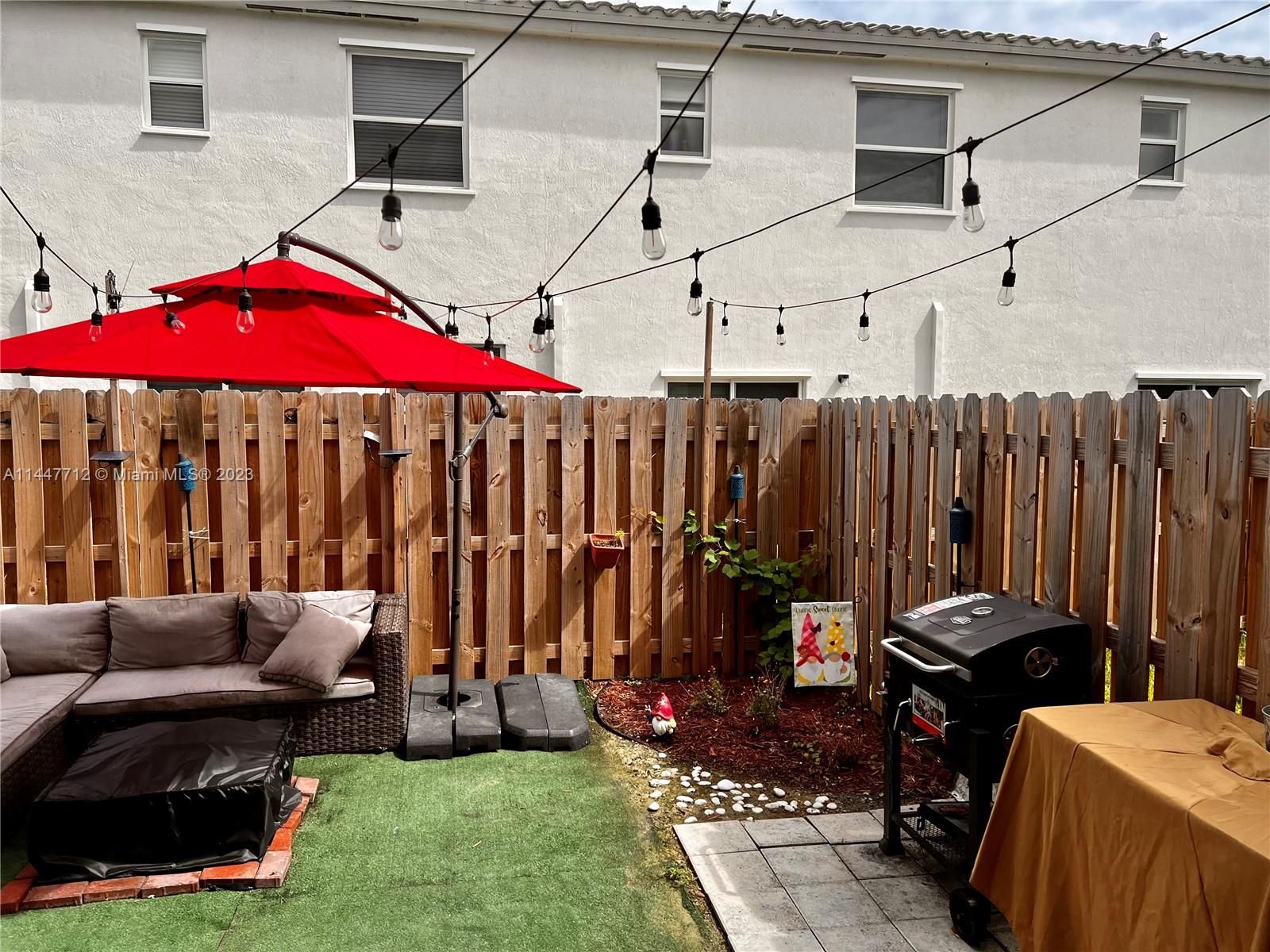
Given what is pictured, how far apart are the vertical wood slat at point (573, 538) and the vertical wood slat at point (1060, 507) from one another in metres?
2.80

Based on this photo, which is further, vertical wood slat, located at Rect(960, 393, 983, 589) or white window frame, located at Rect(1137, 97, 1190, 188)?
white window frame, located at Rect(1137, 97, 1190, 188)

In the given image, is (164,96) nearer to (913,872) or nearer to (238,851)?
(238,851)

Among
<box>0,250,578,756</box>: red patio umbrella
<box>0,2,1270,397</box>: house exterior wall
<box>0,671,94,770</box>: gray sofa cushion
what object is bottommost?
<box>0,671,94,770</box>: gray sofa cushion

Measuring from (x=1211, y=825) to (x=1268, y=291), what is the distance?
34.3 ft

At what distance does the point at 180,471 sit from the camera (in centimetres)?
515

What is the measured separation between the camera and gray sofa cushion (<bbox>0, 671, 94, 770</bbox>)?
3750 millimetres

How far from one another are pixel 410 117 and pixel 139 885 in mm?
6989

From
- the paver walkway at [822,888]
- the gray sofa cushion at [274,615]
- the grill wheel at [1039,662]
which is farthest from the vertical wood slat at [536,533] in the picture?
the grill wheel at [1039,662]

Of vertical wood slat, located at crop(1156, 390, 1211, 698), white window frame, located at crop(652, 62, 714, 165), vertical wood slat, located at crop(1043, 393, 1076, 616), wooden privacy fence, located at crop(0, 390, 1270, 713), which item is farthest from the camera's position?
white window frame, located at crop(652, 62, 714, 165)

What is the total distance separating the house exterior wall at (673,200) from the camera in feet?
24.6

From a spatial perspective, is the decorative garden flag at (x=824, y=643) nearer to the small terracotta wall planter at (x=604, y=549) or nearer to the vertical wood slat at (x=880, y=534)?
the vertical wood slat at (x=880, y=534)

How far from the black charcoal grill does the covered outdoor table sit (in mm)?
236

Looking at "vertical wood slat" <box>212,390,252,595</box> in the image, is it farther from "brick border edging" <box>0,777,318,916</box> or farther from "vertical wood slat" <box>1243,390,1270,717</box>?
"vertical wood slat" <box>1243,390,1270,717</box>

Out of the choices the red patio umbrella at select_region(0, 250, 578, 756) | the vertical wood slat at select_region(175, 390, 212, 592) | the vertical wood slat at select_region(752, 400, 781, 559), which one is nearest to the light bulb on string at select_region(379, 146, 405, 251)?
the red patio umbrella at select_region(0, 250, 578, 756)
